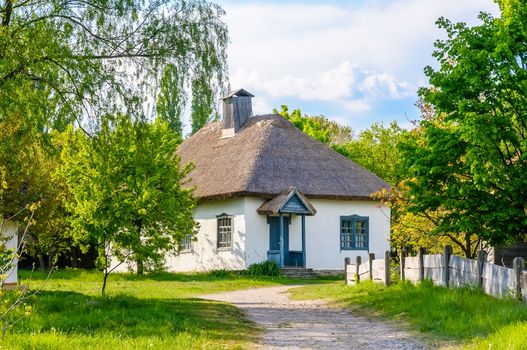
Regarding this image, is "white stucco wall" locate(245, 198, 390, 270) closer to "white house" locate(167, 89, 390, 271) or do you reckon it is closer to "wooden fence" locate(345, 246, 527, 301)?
"white house" locate(167, 89, 390, 271)

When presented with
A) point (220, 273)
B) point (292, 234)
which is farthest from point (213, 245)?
point (292, 234)

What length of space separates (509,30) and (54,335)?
1069cm

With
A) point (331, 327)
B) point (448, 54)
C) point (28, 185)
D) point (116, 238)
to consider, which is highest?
point (448, 54)

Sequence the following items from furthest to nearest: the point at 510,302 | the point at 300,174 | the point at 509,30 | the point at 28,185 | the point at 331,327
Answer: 1. the point at 300,174
2. the point at 28,185
3. the point at 509,30
4. the point at 331,327
5. the point at 510,302

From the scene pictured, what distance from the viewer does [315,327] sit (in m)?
14.3

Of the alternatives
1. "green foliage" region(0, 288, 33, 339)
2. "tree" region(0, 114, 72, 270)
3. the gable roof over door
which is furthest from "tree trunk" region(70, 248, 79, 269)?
"green foliage" region(0, 288, 33, 339)

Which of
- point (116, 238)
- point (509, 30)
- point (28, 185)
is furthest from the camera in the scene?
point (28, 185)

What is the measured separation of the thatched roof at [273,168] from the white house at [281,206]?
1.8 inches

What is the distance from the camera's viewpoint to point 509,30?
15547 millimetres

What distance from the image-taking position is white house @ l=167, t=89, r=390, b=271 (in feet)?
103

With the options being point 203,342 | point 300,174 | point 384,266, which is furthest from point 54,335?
point 300,174

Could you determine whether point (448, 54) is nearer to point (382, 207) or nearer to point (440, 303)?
point (440, 303)

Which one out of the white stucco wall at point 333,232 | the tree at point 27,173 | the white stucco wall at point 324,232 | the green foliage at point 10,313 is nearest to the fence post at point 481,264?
the green foliage at point 10,313

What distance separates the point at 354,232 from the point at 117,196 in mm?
17578
